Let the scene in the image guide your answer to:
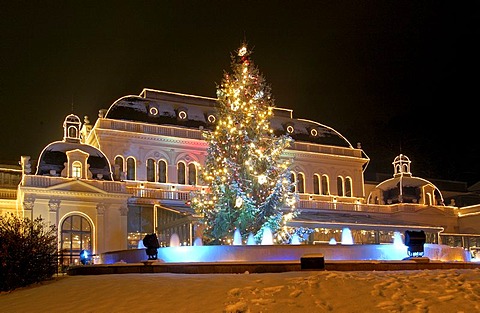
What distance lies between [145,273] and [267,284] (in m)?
5.30

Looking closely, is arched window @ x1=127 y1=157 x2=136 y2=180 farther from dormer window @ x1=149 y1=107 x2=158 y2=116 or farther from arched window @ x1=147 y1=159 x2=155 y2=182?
dormer window @ x1=149 y1=107 x2=158 y2=116

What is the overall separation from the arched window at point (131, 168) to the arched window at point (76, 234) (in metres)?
6.30

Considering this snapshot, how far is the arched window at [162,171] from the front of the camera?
46531 mm

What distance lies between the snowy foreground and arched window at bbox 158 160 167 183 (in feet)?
101

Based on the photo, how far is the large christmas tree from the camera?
28109mm

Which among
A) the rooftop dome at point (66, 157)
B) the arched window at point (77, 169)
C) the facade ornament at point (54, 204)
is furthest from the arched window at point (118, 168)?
the facade ornament at point (54, 204)

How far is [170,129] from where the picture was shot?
47219 millimetres

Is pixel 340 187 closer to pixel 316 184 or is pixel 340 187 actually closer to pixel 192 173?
pixel 316 184

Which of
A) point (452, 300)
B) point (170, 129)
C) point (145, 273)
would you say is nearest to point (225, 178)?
point (145, 273)

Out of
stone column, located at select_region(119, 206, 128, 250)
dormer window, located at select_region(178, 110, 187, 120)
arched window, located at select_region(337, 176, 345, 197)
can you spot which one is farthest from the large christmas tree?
arched window, located at select_region(337, 176, 345, 197)

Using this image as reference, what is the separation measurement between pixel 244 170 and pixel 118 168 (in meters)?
17.8

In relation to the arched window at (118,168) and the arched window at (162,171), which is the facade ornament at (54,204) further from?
the arched window at (162,171)

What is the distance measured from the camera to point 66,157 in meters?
40.7

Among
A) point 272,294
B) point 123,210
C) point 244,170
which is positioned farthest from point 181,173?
point 272,294
